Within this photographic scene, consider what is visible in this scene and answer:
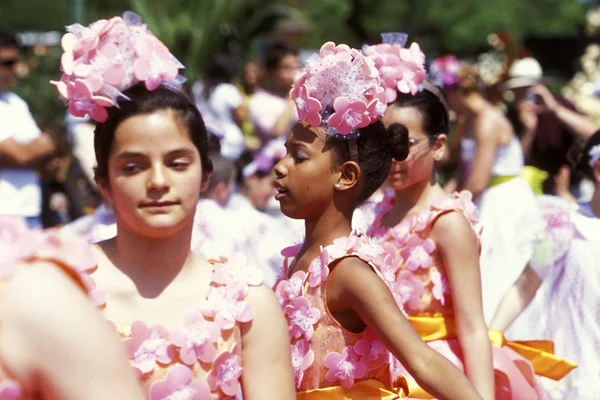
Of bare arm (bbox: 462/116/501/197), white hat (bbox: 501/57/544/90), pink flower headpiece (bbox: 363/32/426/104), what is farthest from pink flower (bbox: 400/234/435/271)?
white hat (bbox: 501/57/544/90)

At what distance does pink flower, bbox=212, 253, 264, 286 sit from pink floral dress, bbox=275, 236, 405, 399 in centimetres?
45

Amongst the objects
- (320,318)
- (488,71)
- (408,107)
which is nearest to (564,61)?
(488,71)

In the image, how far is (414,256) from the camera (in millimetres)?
3980

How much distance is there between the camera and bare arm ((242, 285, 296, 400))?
8.65 feet

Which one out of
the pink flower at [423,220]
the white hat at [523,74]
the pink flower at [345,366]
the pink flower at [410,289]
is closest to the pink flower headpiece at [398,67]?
the pink flower at [423,220]

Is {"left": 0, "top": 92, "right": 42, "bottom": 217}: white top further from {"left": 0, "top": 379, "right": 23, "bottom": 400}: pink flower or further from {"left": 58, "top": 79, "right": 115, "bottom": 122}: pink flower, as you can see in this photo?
{"left": 0, "top": 379, "right": 23, "bottom": 400}: pink flower

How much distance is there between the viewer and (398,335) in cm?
299

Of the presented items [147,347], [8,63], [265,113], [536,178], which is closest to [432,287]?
[147,347]

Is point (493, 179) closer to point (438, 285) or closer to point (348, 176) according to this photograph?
point (438, 285)

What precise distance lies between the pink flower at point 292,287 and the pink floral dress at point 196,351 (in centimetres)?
56

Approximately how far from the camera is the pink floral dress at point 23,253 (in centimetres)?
156

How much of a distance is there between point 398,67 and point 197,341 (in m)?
1.89

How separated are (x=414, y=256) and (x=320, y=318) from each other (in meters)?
0.88

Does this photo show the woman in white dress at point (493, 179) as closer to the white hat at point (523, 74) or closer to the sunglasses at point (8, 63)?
the white hat at point (523, 74)
